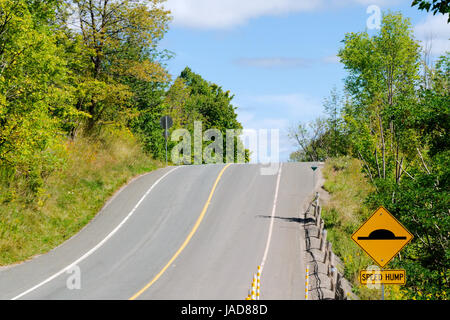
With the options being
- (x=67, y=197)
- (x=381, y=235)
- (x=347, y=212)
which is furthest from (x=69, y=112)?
(x=381, y=235)

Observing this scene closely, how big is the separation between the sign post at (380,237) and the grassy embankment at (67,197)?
14237 mm

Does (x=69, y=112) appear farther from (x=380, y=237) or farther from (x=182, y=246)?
(x=380, y=237)

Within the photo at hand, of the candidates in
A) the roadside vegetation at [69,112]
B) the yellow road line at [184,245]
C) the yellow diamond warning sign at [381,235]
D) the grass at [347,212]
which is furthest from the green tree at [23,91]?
the yellow diamond warning sign at [381,235]

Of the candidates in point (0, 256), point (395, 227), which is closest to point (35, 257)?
point (0, 256)

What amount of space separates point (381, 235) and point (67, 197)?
61.8 feet

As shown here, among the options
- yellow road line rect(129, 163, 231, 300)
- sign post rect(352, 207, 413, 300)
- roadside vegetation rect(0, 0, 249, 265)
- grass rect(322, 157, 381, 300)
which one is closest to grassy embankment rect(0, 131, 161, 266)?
roadside vegetation rect(0, 0, 249, 265)

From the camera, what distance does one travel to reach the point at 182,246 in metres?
21.2

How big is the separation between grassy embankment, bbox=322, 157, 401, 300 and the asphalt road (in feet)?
5.59

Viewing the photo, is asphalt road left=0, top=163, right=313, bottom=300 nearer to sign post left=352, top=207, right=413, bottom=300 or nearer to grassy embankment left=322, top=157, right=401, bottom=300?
grassy embankment left=322, top=157, right=401, bottom=300

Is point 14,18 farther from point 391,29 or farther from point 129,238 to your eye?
point 391,29

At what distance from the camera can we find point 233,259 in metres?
19.4

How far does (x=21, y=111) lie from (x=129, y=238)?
287 inches

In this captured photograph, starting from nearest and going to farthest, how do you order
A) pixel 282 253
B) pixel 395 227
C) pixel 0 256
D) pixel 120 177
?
pixel 395 227, pixel 0 256, pixel 282 253, pixel 120 177

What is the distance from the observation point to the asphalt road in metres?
15.9
